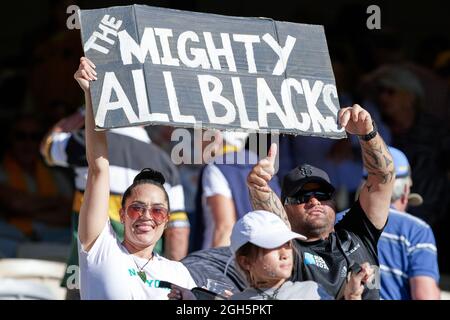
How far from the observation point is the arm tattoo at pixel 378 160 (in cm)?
608

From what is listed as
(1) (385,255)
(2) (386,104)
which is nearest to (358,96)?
(2) (386,104)

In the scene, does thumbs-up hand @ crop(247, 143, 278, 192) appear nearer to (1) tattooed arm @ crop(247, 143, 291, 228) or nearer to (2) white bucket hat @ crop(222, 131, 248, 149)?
(1) tattooed arm @ crop(247, 143, 291, 228)

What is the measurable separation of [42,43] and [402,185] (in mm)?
3832

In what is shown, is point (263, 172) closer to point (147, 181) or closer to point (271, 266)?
point (147, 181)

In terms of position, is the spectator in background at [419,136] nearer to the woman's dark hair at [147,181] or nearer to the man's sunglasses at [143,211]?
the woman's dark hair at [147,181]

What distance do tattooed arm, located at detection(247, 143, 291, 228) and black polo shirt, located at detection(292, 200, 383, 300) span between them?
160 millimetres

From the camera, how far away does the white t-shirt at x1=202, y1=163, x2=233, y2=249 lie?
25.5 ft

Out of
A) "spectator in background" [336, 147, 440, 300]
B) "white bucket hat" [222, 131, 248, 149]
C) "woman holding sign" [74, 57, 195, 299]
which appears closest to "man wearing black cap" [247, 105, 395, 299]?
"woman holding sign" [74, 57, 195, 299]

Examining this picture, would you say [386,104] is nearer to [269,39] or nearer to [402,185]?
[402,185]

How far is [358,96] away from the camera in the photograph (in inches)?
380

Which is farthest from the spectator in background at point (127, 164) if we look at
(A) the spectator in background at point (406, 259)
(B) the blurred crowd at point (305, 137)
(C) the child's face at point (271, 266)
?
(C) the child's face at point (271, 266)

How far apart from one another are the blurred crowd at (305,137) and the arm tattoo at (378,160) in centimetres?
197
